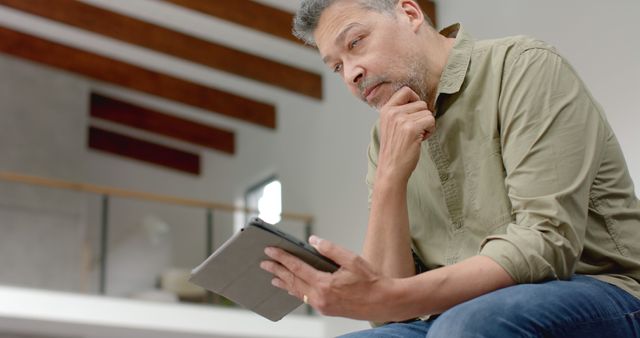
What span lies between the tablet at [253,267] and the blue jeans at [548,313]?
23 centimetres

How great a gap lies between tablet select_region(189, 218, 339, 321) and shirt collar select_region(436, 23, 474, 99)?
16.5 inches

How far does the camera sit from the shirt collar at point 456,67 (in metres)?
1.78

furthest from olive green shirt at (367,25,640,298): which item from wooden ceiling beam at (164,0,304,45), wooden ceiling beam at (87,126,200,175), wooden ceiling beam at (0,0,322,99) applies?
wooden ceiling beam at (87,126,200,175)

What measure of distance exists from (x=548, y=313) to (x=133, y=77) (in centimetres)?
936

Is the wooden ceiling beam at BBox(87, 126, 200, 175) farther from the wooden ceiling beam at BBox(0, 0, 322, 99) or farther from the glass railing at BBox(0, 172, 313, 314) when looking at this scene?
the wooden ceiling beam at BBox(0, 0, 322, 99)

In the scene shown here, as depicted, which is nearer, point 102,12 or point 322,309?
point 322,309

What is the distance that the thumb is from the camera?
1.48 metres

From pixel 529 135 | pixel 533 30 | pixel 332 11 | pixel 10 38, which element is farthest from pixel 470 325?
pixel 10 38

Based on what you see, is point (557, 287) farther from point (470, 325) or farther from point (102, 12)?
point (102, 12)

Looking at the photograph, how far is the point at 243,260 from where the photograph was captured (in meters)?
1.67

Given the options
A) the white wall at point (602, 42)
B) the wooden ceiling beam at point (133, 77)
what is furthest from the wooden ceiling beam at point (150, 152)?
the white wall at point (602, 42)

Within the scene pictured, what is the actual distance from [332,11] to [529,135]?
1.61ft

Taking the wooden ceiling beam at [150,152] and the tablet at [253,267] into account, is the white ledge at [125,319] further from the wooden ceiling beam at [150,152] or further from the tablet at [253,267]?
the tablet at [253,267]

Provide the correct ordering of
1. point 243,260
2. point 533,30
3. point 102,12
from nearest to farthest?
1. point 243,260
2. point 533,30
3. point 102,12
